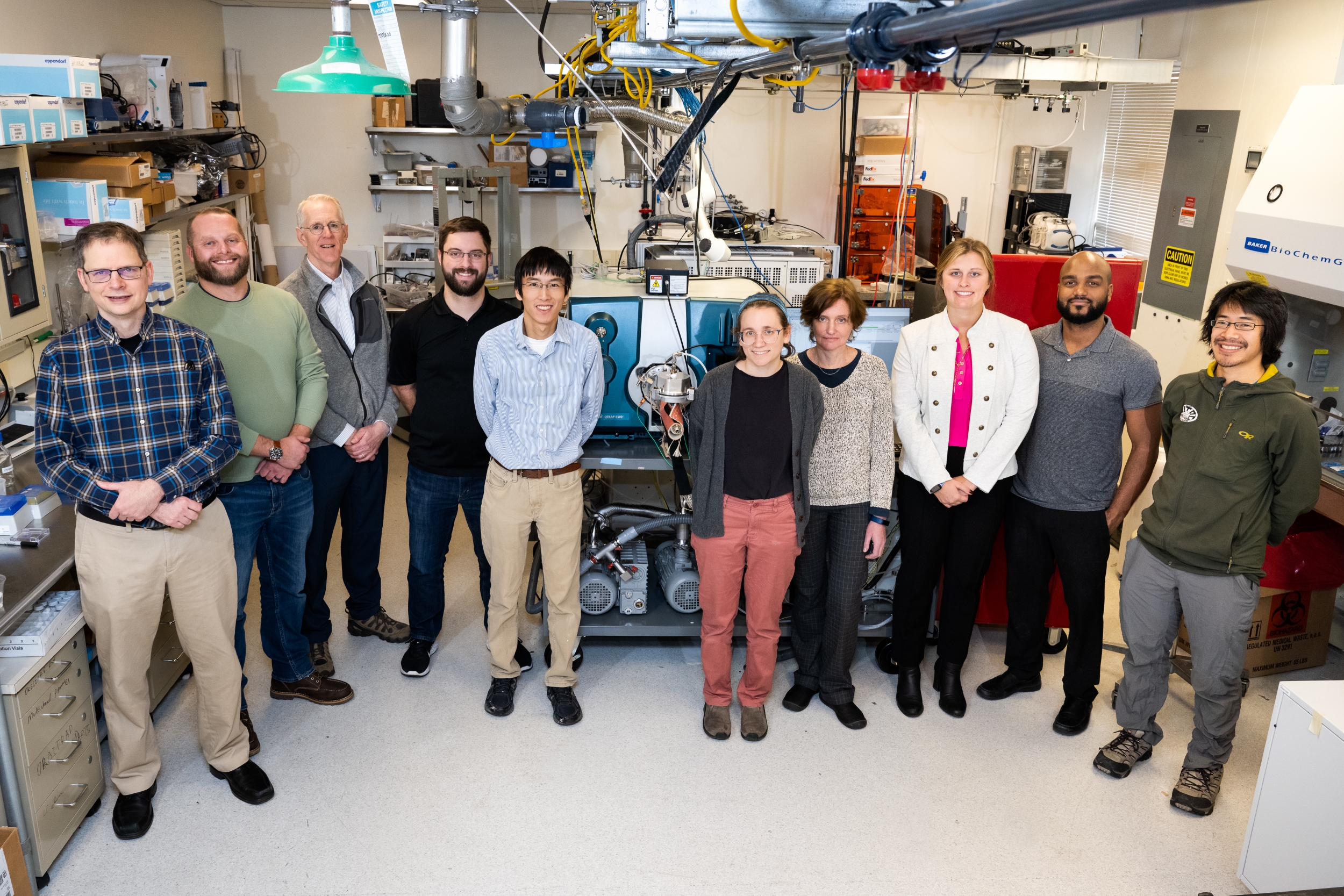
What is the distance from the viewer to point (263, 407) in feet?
9.21

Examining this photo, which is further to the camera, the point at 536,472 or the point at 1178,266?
the point at 1178,266

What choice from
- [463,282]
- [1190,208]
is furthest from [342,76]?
[1190,208]

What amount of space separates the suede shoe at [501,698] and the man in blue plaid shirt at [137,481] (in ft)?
2.69

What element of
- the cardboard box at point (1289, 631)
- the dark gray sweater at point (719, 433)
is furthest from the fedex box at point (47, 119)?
the cardboard box at point (1289, 631)

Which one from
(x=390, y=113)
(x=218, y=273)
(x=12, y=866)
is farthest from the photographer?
(x=390, y=113)

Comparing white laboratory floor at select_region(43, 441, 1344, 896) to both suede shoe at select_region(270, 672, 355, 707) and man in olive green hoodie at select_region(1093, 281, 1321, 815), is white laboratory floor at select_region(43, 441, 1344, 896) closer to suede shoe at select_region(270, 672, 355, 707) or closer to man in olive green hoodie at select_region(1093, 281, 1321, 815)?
suede shoe at select_region(270, 672, 355, 707)

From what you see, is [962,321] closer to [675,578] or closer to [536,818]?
[675,578]

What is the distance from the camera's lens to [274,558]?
3059 mm

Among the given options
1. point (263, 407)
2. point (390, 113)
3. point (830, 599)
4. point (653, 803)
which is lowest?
point (653, 803)

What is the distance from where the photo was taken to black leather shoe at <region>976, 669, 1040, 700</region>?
333cm

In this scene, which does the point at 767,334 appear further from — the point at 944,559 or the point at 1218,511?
the point at 1218,511

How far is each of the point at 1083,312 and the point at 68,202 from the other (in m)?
3.41

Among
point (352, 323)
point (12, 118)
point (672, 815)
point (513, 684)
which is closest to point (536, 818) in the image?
point (672, 815)

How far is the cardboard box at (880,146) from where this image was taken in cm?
623
